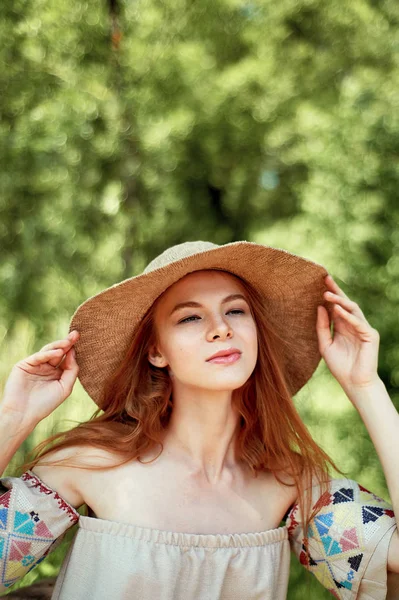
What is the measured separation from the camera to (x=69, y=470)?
5.68 ft

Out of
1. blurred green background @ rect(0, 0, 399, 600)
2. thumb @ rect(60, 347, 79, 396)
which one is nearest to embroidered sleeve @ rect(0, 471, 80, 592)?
thumb @ rect(60, 347, 79, 396)

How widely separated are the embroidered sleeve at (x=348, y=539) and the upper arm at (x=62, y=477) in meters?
0.60

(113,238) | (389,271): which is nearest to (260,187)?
(113,238)

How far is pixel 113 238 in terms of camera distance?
161 inches

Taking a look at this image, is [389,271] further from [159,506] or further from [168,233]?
[159,506]

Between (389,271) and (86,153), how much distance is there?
1.91m

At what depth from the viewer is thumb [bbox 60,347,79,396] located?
179 centimetres

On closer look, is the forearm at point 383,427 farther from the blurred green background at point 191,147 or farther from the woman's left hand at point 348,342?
the blurred green background at point 191,147

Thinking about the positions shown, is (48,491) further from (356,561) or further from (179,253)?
(356,561)

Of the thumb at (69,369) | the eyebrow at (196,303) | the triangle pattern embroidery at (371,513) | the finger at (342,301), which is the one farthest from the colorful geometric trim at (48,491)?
the finger at (342,301)

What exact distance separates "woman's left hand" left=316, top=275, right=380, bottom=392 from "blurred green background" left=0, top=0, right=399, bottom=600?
1.40 metres

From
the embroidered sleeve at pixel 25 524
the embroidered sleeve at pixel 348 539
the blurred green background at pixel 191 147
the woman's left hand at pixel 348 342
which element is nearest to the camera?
the embroidered sleeve at pixel 25 524

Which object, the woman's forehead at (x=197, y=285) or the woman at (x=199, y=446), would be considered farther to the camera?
the woman's forehead at (x=197, y=285)

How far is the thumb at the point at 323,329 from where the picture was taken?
1.96m
